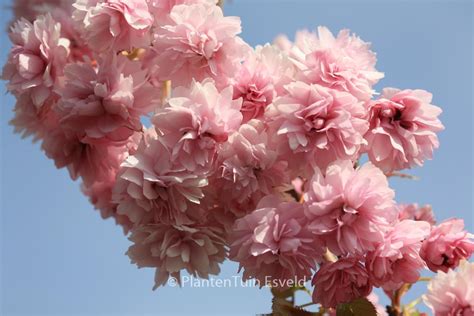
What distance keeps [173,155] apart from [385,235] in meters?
0.44

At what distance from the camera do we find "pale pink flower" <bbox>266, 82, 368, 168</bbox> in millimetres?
1148

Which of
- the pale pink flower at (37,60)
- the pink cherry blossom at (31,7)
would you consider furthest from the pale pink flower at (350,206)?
the pink cherry blossom at (31,7)

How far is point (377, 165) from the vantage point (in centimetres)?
125

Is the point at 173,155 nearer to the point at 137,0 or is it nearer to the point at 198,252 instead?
the point at 198,252

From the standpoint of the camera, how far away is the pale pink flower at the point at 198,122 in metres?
1.16

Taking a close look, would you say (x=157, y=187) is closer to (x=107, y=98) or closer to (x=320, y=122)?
(x=107, y=98)

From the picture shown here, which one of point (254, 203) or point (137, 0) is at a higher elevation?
point (137, 0)

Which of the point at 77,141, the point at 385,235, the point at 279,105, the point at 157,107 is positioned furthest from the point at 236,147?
the point at 77,141

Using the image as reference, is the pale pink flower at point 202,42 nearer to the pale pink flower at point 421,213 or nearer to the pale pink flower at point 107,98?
the pale pink flower at point 107,98

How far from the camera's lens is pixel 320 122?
1.16 meters

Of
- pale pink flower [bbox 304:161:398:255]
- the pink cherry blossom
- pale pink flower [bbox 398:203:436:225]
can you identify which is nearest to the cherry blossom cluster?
pale pink flower [bbox 304:161:398:255]

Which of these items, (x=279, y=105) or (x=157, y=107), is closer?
(x=279, y=105)

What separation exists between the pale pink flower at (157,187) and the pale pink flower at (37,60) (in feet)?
1.15

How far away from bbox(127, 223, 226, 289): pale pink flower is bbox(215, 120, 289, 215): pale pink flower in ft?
0.27
